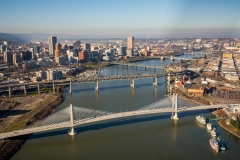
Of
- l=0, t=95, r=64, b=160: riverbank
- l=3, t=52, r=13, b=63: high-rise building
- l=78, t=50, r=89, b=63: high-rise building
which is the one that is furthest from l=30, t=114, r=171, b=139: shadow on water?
l=3, t=52, r=13, b=63: high-rise building

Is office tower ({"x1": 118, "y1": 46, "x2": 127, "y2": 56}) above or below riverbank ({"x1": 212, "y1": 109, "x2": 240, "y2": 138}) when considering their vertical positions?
above

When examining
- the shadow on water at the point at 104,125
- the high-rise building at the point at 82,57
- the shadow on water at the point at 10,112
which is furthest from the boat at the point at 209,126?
the high-rise building at the point at 82,57

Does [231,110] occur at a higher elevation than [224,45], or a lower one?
lower

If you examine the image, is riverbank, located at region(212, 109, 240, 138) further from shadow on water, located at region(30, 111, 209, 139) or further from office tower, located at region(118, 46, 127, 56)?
office tower, located at region(118, 46, 127, 56)

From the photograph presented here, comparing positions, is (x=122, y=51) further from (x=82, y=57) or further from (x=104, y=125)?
(x=104, y=125)

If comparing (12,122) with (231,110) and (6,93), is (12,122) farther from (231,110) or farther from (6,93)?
(231,110)

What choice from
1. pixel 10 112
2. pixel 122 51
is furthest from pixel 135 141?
pixel 122 51

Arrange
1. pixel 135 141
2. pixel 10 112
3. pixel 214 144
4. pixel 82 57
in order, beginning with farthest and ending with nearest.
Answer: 1. pixel 82 57
2. pixel 10 112
3. pixel 135 141
4. pixel 214 144

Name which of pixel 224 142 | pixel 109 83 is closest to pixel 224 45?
pixel 109 83
